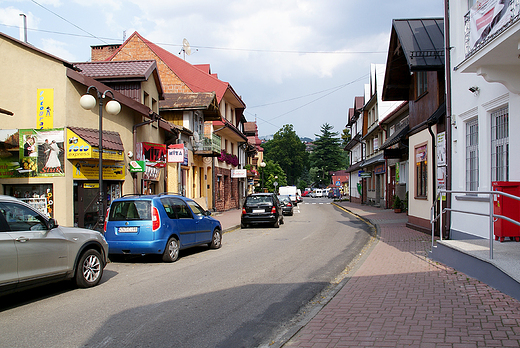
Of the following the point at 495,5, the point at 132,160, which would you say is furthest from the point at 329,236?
the point at 495,5

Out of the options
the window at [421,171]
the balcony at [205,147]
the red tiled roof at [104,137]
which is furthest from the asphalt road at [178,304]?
the balcony at [205,147]

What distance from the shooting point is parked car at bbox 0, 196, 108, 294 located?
5797 mm

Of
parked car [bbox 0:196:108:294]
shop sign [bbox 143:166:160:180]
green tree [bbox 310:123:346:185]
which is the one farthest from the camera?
green tree [bbox 310:123:346:185]

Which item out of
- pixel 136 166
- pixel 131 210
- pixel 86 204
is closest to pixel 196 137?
pixel 136 166

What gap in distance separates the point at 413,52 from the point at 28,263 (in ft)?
40.2

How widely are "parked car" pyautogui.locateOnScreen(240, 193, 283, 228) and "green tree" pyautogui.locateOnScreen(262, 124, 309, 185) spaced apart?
7846 cm

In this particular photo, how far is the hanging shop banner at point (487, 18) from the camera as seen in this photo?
7145mm

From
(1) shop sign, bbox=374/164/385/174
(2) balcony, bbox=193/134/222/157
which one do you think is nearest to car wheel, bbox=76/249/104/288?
(2) balcony, bbox=193/134/222/157

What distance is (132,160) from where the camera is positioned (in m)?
16.0

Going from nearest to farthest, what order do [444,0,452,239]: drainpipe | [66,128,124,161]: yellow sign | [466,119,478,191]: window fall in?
1. [466,119,478,191]: window
2. [444,0,452,239]: drainpipe
3. [66,128,124,161]: yellow sign

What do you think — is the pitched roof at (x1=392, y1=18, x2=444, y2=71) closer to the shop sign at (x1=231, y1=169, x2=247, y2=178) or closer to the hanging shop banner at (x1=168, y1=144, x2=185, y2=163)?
the hanging shop banner at (x1=168, y1=144, x2=185, y2=163)

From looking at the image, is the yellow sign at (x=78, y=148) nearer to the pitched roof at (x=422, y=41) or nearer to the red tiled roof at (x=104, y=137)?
the red tiled roof at (x=104, y=137)

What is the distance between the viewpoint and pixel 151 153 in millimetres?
17828

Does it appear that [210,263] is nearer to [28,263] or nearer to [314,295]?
[314,295]
